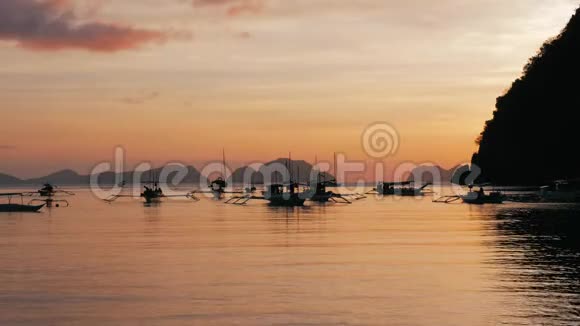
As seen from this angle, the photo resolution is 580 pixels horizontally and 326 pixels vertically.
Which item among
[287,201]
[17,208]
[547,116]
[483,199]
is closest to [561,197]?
[483,199]

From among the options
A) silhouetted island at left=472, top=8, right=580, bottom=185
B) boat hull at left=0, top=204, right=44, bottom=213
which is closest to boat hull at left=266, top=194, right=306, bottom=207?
boat hull at left=0, top=204, right=44, bottom=213

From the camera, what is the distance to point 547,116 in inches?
5994

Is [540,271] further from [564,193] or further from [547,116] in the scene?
[547,116]

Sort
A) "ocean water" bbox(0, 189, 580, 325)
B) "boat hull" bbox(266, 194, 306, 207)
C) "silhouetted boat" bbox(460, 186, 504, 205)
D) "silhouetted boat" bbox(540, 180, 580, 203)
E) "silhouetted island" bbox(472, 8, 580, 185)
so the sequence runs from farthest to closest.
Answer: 1. "silhouetted island" bbox(472, 8, 580, 185)
2. "silhouetted boat" bbox(460, 186, 504, 205)
3. "boat hull" bbox(266, 194, 306, 207)
4. "silhouetted boat" bbox(540, 180, 580, 203)
5. "ocean water" bbox(0, 189, 580, 325)

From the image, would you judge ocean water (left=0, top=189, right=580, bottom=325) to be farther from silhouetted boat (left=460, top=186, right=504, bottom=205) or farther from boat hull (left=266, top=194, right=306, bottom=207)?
silhouetted boat (left=460, top=186, right=504, bottom=205)

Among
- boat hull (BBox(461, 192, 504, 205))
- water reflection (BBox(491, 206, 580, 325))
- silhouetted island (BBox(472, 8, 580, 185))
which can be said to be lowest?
water reflection (BBox(491, 206, 580, 325))

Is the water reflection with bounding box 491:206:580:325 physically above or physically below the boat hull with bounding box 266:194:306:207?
below

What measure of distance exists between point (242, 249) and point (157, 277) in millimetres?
15093

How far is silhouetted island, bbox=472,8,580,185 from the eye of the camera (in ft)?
469

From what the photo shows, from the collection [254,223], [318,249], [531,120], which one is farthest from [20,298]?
[531,120]

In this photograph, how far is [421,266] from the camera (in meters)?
41.3

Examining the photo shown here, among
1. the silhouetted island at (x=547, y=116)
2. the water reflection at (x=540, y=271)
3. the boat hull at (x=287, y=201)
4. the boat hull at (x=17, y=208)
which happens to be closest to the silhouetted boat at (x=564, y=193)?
the silhouetted island at (x=547, y=116)

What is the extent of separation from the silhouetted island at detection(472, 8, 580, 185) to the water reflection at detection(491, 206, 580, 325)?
78904mm

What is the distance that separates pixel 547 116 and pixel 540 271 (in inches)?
4798
